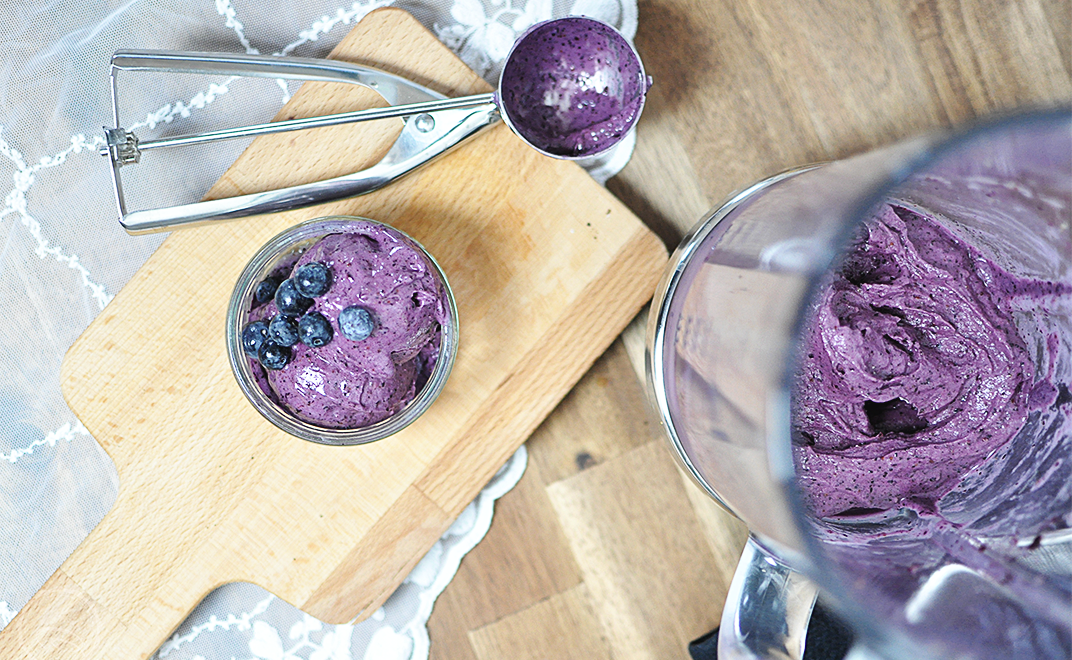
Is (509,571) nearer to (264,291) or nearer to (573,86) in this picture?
(264,291)

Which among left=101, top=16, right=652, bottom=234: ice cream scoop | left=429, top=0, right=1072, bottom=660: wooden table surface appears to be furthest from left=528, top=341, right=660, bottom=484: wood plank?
left=101, top=16, right=652, bottom=234: ice cream scoop

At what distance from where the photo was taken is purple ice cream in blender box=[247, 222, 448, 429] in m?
0.77

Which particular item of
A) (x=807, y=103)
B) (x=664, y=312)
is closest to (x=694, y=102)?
(x=807, y=103)

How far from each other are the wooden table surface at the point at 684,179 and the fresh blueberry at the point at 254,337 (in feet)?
1.20

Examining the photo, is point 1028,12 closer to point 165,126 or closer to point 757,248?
point 757,248

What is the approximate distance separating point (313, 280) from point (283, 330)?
0.20 ft

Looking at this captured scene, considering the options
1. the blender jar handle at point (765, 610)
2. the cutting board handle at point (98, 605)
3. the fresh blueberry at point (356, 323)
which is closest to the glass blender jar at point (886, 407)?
the blender jar handle at point (765, 610)

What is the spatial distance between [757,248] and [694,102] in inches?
18.0

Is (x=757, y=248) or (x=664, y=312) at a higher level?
(x=757, y=248)

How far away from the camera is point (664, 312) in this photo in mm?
697

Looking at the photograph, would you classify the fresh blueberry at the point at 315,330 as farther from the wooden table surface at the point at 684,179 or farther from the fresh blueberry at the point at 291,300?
the wooden table surface at the point at 684,179

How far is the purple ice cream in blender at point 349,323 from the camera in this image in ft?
2.54

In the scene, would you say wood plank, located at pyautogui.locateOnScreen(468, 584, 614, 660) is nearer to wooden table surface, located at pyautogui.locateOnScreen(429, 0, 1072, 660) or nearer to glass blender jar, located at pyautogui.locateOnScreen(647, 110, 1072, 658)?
wooden table surface, located at pyautogui.locateOnScreen(429, 0, 1072, 660)

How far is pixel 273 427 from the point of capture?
88 centimetres
